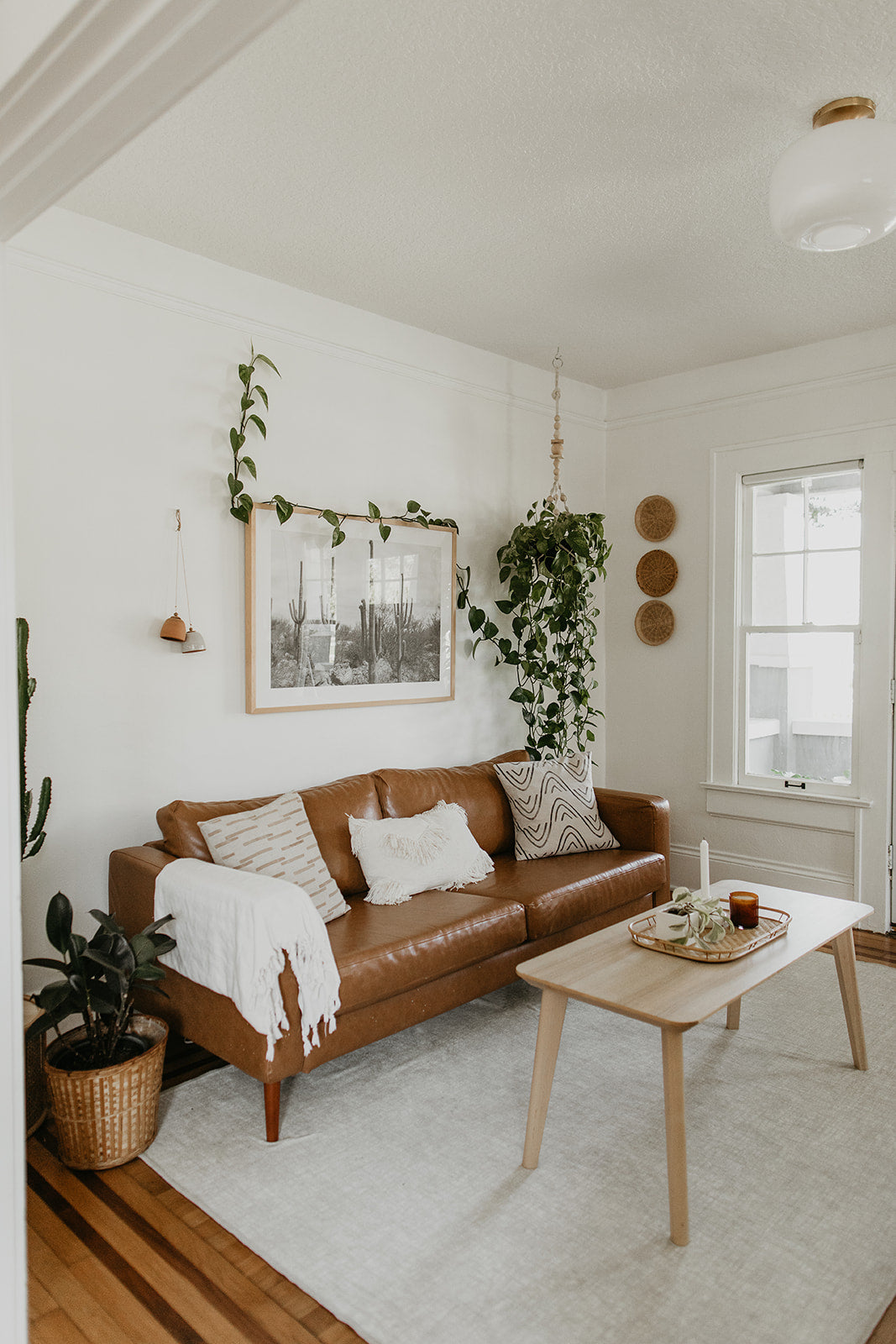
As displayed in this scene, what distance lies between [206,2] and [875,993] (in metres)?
3.65

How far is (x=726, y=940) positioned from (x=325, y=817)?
4.88 ft

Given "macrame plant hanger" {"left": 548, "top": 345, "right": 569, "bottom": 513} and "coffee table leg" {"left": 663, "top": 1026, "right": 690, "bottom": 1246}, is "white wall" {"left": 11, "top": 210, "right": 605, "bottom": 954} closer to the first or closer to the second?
"macrame plant hanger" {"left": 548, "top": 345, "right": 569, "bottom": 513}

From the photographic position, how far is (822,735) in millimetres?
4410

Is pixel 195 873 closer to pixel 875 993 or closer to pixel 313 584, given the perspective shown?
pixel 313 584

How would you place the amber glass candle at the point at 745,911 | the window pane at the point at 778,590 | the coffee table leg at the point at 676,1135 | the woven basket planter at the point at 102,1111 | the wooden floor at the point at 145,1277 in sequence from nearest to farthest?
the wooden floor at the point at 145,1277 < the coffee table leg at the point at 676,1135 < the woven basket planter at the point at 102,1111 < the amber glass candle at the point at 745,911 < the window pane at the point at 778,590

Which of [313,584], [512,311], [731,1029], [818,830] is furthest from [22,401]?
[818,830]

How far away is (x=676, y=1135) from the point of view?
2.02 meters

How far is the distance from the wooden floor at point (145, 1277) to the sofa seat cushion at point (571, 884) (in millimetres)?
1321

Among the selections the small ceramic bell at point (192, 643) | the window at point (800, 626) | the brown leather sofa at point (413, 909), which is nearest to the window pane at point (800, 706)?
the window at point (800, 626)

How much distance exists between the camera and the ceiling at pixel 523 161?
2.11m

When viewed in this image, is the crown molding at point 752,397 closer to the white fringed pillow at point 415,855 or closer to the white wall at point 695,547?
the white wall at point 695,547

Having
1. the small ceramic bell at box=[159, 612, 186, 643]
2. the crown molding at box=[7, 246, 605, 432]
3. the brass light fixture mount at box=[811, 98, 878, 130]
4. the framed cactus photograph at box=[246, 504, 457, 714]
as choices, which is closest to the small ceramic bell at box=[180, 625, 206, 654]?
the small ceramic bell at box=[159, 612, 186, 643]

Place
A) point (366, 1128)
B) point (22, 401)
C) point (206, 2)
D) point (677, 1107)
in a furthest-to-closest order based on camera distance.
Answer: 1. point (22, 401)
2. point (366, 1128)
3. point (677, 1107)
4. point (206, 2)

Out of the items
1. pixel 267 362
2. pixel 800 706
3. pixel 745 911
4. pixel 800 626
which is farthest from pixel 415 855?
pixel 800 626
